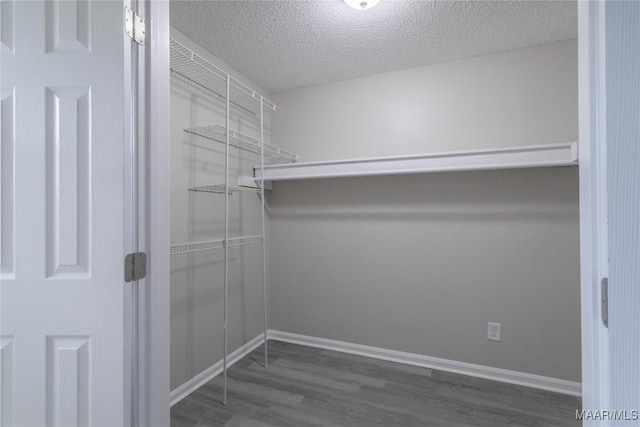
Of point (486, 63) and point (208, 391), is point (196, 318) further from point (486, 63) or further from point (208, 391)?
point (486, 63)

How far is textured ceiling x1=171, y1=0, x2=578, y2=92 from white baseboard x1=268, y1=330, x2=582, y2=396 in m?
2.33

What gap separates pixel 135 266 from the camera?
2.87 feet

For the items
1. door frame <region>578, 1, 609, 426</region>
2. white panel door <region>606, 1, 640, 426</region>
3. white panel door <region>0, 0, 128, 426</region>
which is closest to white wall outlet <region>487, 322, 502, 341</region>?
door frame <region>578, 1, 609, 426</region>

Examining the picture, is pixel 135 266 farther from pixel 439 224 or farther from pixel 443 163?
pixel 439 224

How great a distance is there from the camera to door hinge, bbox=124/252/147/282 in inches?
33.5

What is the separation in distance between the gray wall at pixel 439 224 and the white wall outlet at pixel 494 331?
4cm

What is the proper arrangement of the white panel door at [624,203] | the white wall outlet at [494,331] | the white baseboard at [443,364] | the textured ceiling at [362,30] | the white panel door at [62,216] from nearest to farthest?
the white panel door at [624,203], the white panel door at [62,216], the textured ceiling at [362,30], the white baseboard at [443,364], the white wall outlet at [494,331]

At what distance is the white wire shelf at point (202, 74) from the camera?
1680 mm

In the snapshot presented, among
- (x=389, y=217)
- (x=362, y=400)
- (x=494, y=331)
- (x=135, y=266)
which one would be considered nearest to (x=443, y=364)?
(x=494, y=331)

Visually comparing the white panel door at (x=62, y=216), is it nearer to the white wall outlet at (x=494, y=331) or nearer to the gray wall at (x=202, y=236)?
the gray wall at (x=202, y=236)

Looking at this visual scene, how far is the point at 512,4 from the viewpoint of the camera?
5.29ft

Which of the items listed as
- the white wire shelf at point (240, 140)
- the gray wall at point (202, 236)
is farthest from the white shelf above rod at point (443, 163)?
the gray wall at point (202, 236)

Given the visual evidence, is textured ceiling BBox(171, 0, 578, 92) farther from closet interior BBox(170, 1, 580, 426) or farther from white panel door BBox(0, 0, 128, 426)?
white panel door BBox(0, 0, 128, 426)

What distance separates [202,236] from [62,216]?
1.25 m
